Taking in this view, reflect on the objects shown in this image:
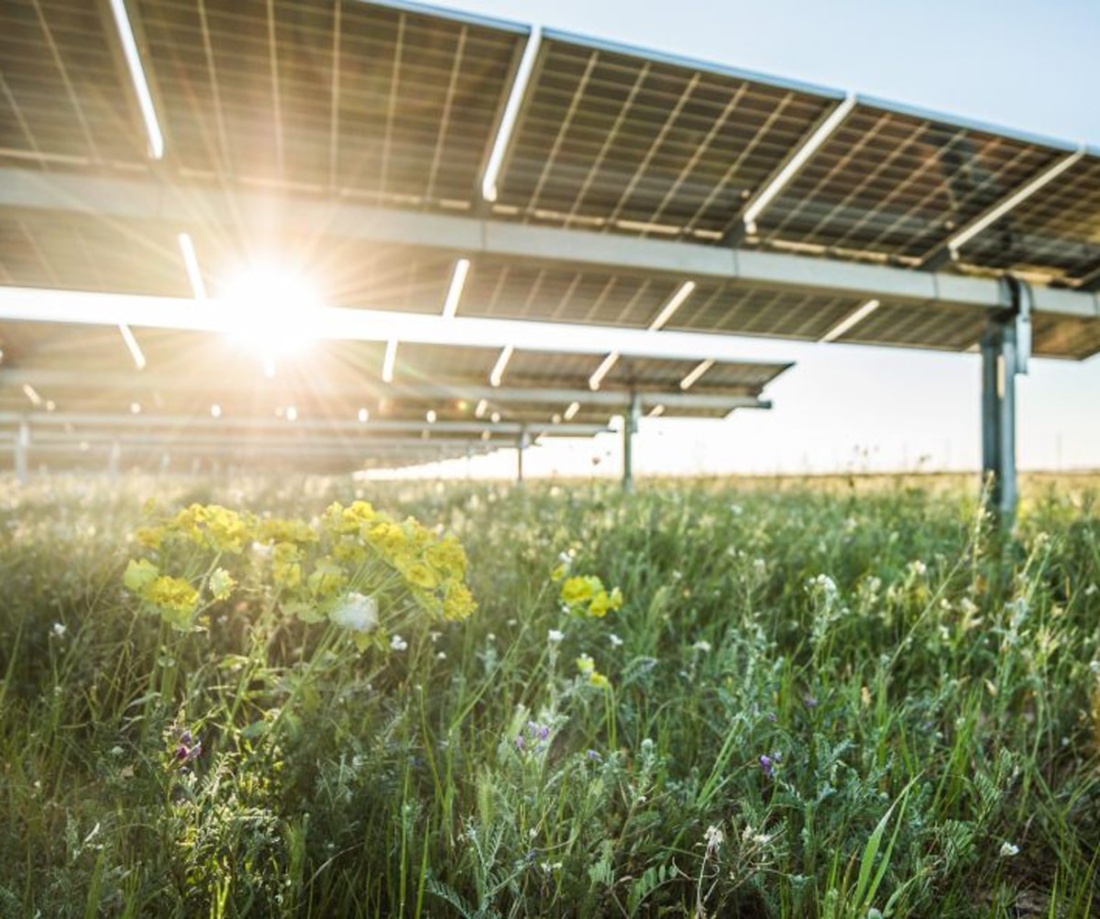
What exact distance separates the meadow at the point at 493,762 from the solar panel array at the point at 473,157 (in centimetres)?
351

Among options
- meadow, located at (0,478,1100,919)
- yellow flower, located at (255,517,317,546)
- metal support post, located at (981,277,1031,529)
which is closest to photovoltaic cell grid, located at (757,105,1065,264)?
metal support post, located at (981,277,1031,529)

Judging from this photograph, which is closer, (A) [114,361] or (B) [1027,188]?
(B) [1027,188]

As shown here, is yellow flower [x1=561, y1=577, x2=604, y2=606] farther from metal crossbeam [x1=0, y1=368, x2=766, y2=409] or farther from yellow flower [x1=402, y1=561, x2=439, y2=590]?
metal crossbeam [x1=0, y1=368, x2=766, y2=409]

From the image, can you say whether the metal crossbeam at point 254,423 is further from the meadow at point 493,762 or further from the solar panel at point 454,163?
the meadow at point 493,762

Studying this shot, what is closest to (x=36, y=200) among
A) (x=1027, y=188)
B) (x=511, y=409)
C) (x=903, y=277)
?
(x=903, y=277)

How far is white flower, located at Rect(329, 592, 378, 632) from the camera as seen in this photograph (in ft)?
5.18

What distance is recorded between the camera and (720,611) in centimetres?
308

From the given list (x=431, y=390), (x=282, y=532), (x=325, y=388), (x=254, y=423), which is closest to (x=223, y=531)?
(x=282, y=532)

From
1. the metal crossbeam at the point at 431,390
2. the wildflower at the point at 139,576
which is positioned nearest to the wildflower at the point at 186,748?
the wildflower at the point at 139,576

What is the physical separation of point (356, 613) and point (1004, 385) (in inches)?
292

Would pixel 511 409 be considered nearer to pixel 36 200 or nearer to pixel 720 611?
pixel 36 200

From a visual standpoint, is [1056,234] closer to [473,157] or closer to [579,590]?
[473,157]

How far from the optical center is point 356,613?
1.59 meters

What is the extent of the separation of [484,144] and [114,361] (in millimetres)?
9645
